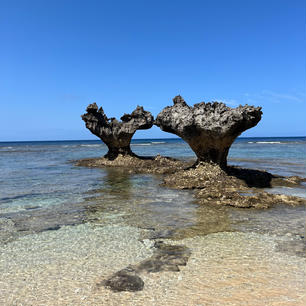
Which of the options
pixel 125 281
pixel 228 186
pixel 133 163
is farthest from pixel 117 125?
pixel 125 281

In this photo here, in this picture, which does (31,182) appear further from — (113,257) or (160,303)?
(160,303)

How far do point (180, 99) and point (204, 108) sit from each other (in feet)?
7.65

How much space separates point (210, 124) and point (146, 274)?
1059 cm

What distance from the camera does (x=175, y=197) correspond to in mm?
11000

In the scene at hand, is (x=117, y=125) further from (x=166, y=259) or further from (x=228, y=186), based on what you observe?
(x=166, y=259)

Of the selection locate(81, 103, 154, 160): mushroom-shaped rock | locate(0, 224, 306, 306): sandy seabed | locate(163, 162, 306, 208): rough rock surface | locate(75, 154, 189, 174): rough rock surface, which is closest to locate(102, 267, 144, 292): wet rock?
locate(0, 224, 306, 306): sandy seabed

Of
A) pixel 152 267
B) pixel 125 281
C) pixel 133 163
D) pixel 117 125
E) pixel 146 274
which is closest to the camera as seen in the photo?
pixel 125 281

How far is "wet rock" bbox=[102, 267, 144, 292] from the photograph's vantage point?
14.2 ft

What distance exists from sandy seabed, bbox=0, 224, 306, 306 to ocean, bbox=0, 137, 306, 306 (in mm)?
16

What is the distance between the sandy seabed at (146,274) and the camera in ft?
13.3

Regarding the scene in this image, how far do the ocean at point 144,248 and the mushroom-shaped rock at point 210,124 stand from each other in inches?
183

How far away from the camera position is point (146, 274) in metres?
4.78

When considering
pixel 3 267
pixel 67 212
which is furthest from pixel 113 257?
pixel 67 212

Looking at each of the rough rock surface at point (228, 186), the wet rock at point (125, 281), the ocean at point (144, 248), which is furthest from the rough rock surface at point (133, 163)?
the wet rock at point (125, 281)
